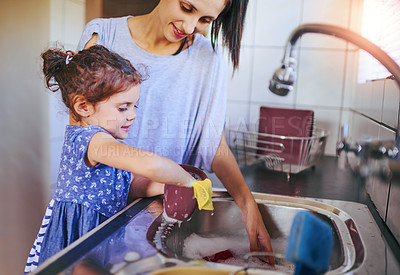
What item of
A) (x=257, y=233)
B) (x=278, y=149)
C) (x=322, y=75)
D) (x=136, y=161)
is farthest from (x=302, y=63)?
Result: (x=136, y=161)

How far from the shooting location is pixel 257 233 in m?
0.80

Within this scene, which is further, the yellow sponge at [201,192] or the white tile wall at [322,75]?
the white tile wall at [322,75]

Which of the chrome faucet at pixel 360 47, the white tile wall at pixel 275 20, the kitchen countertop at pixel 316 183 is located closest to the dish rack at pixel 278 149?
the kitchen countertop at pixel 316 183

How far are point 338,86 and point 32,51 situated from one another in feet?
2.89

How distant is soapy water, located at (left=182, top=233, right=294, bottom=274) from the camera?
77cm

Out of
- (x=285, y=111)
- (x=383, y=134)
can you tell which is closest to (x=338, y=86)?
(x=285, y=111)

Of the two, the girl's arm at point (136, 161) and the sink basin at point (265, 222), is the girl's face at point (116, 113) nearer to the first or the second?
the girl's arm at point (136, 161)

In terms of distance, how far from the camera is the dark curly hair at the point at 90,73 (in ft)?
2.54

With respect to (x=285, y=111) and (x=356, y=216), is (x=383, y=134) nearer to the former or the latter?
(x=356, y=216)

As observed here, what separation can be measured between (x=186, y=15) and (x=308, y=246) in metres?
0.57

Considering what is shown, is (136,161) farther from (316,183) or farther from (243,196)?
(316,183)

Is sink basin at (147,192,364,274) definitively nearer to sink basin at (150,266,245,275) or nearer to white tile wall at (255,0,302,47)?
sink basin at (150,266,245,275)

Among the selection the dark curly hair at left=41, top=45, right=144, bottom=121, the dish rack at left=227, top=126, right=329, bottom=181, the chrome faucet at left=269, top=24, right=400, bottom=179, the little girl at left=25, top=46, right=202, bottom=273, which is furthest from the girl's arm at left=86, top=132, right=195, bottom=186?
the dish rack at left=227, top=126, right=329, bottom=181

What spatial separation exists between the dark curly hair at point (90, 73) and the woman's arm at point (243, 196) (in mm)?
279
